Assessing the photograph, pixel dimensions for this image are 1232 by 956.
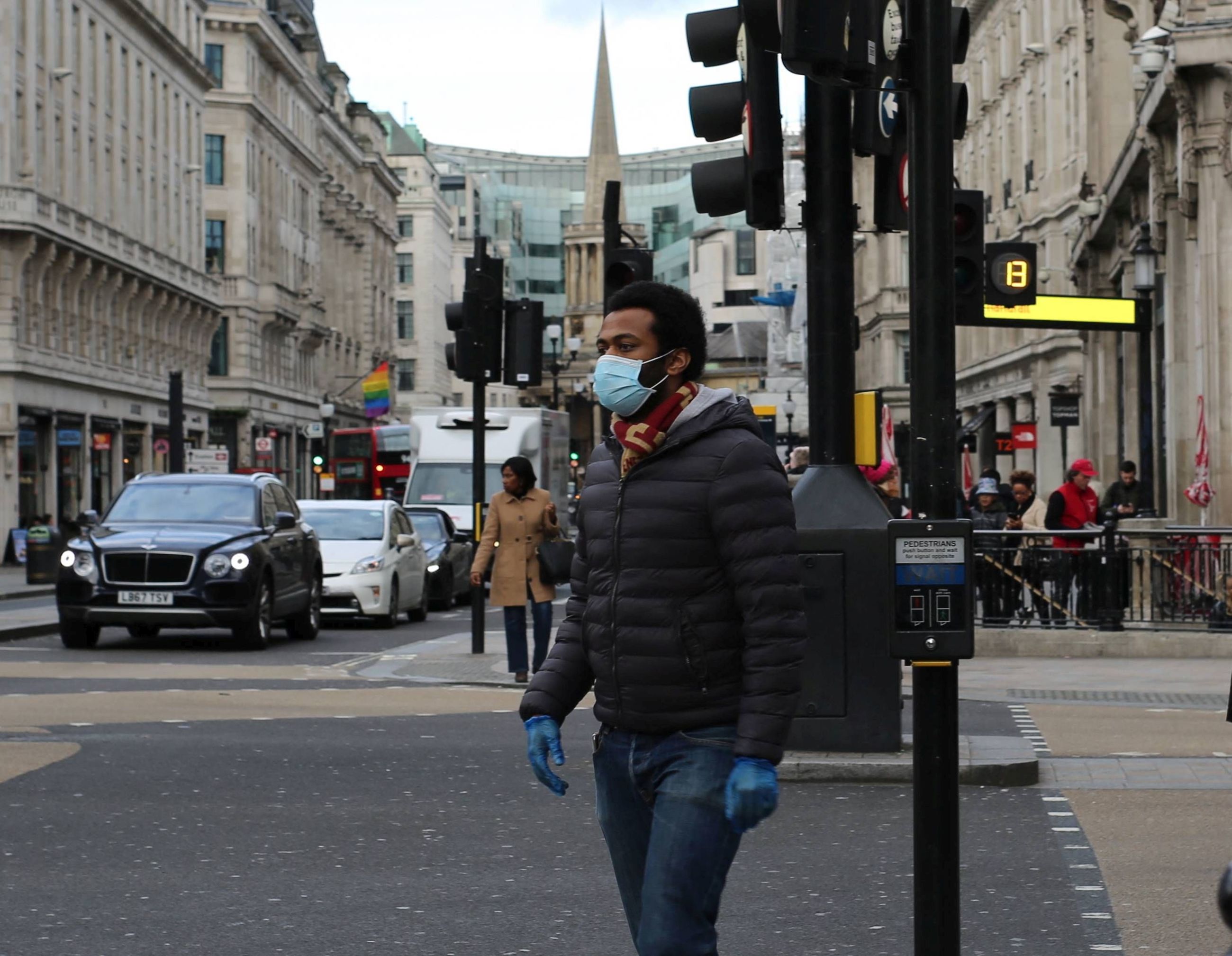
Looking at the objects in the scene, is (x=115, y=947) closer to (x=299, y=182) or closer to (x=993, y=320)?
(x=993, y=320)

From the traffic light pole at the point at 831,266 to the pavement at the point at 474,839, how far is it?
5.56 feet

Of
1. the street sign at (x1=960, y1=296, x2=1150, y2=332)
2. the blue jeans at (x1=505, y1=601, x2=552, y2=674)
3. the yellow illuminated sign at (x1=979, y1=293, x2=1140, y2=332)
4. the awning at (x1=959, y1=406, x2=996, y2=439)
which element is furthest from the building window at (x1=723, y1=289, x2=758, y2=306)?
the blue jeans at (x1=505, y1=601, x2=552, y2=674)

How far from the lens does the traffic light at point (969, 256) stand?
655 cm

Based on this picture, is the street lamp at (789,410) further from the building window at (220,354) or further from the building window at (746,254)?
the building window at (746,254)

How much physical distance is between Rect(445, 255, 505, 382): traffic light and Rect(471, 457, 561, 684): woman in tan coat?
2487 millimetres

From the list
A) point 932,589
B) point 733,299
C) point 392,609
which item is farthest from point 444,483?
point 733,299

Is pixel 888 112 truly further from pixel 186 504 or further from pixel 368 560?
pixel 368 560

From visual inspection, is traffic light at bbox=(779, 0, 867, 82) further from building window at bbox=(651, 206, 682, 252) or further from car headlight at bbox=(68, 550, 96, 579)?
building window at bbox=(651, 206, 682, 252)

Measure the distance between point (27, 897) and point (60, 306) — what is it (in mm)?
53998

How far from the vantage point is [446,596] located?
31.5m

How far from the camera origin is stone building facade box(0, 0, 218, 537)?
55469 millimetres

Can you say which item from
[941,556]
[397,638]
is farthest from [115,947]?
[397,638]

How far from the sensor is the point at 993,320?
989 cm

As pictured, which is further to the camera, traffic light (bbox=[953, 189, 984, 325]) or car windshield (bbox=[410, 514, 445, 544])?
car windshield (bbox=[410, 514, 445, 544])
